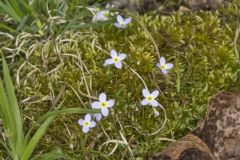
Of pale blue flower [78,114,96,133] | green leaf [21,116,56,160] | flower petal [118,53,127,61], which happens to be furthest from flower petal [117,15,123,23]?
green leaf [21,116,56,160]

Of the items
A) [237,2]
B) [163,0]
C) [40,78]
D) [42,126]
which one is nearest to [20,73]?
[40,78]

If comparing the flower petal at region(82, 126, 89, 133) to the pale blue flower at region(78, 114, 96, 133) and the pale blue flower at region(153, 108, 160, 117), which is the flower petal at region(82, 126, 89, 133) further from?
the pale blue flower at region(153, 108, 160, 117)

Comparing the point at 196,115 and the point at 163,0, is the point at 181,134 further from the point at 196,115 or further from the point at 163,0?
the point at 163,0

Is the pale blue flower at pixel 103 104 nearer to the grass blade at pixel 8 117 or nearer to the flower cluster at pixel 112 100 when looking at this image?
the flower cluster at pixel 112 100

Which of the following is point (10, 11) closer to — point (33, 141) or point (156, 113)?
point (33, 141)

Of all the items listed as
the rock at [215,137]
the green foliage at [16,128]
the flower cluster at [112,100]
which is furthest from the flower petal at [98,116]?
the rock at [215,137]

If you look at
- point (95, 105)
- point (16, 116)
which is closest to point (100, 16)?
point (95, 105)
